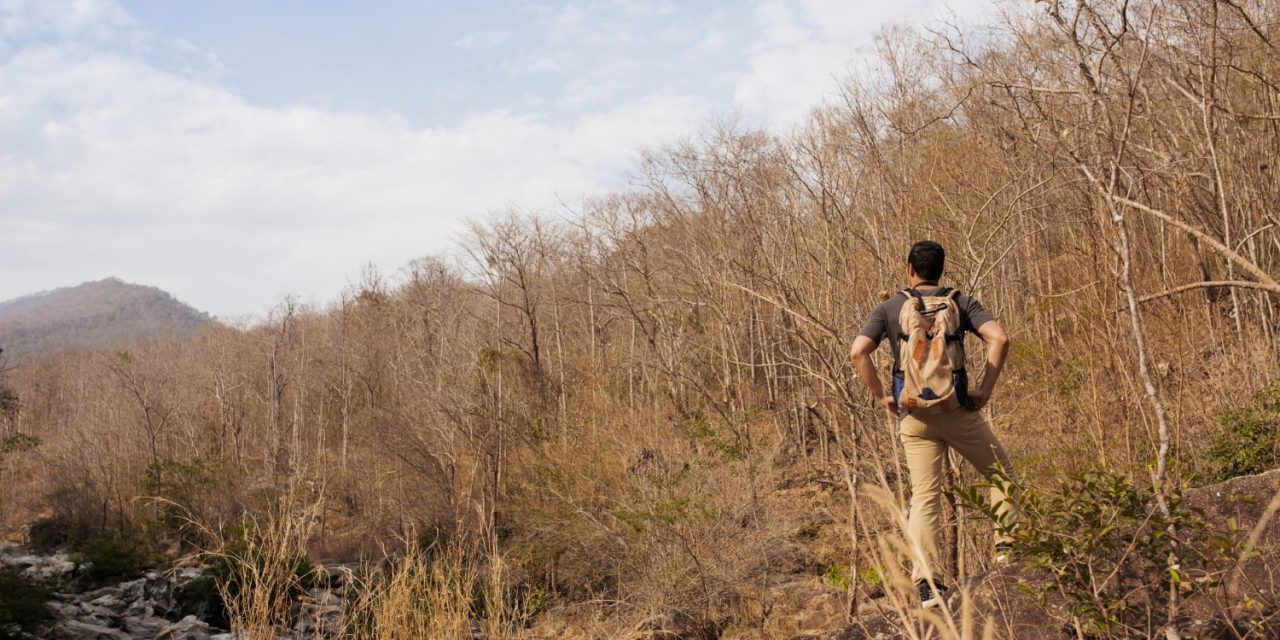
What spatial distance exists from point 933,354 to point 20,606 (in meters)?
16.8

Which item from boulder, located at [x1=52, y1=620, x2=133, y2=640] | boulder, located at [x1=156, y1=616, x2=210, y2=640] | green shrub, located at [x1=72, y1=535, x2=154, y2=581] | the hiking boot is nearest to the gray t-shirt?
the hiking boot

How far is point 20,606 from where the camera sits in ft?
49.7

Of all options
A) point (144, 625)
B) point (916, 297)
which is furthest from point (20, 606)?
point (916, 297)

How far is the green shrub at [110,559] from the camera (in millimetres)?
23922

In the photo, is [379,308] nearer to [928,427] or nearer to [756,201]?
[756,201]

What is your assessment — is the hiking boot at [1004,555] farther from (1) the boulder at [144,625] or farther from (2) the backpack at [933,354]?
(1) the boulder at [144,625]

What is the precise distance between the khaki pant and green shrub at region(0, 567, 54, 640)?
15.6 metres

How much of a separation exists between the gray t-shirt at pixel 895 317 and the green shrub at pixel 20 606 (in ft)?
51.5

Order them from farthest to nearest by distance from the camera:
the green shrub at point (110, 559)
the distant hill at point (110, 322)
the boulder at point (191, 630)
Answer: the distant hill at point (110, 322)
the green shrub at point (110, 559)
the boulder at point (191, 630)

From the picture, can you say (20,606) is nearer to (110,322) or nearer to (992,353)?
(992,353)

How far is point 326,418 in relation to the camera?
125 feet

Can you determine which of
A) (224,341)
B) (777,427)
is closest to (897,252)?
(777,427)

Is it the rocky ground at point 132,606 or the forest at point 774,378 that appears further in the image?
the rocky ground at point 132,606

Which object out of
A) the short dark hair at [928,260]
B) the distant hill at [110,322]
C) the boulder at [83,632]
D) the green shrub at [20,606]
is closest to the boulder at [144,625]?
the boulder at [83,632]
